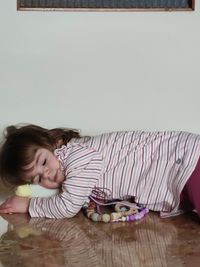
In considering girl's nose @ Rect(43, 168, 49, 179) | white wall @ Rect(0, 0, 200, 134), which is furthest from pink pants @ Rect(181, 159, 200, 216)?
white wall @ Rect(0, 0, 200, 134)

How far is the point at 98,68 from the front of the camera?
1755mm

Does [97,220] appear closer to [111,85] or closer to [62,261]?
[62,261]

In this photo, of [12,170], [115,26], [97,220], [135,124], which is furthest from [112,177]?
[115,26]

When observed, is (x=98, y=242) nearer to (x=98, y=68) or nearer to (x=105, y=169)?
(x=105, y=169)

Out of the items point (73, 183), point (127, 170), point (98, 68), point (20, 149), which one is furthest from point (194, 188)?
point (98, 68)

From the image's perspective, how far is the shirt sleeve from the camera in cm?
138

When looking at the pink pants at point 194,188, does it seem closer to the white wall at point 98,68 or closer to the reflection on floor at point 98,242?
the reflection on floor at point 98,242

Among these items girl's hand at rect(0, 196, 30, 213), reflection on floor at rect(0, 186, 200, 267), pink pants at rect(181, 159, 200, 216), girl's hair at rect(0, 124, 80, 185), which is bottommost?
reflection on floor at rect(0, 186, 200, 267)

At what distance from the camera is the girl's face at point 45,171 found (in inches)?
54.7

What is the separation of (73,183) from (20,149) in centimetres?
15

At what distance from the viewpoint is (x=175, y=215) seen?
146 centimetres

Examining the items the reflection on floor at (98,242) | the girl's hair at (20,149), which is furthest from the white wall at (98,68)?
the reflection on floor at (98,242)

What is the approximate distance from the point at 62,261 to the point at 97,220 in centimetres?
26

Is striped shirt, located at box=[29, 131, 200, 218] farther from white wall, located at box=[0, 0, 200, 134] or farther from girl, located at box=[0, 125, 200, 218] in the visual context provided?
white wall, located at box=[0, 0, 200, 134]
